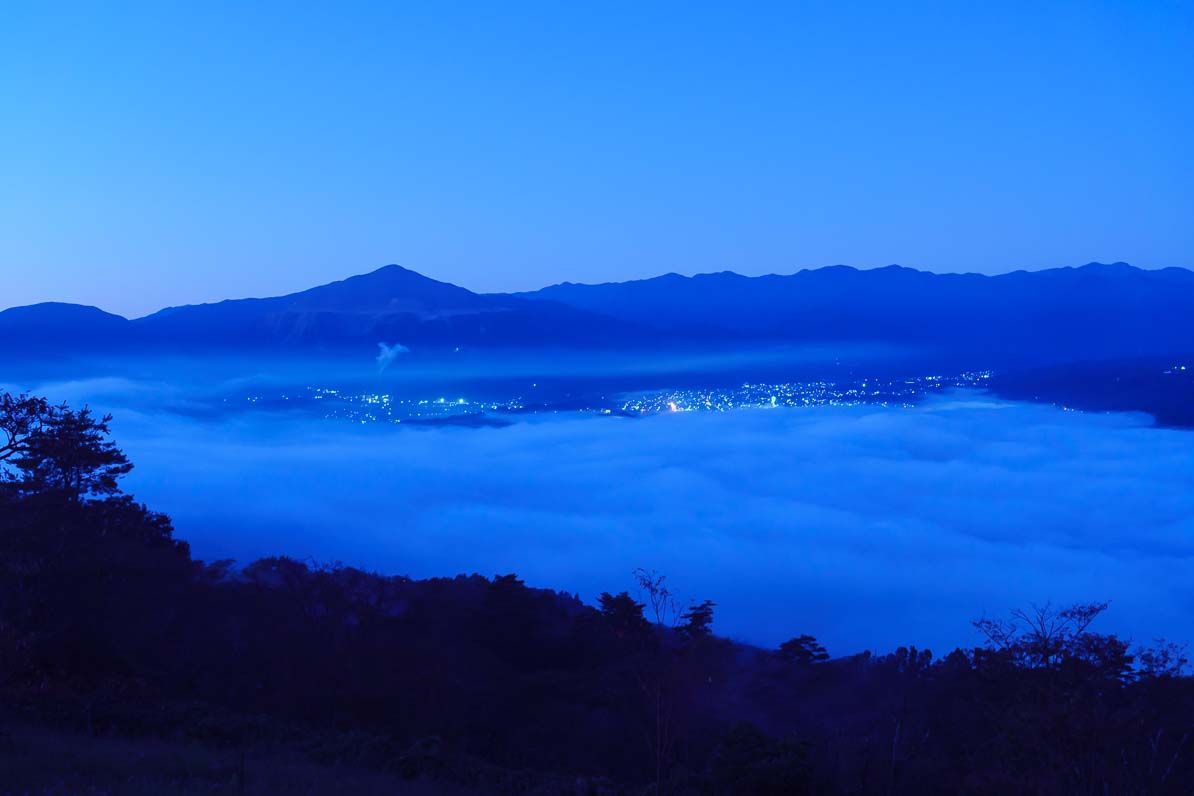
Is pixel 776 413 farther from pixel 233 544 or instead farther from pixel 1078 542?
pixel 233 544

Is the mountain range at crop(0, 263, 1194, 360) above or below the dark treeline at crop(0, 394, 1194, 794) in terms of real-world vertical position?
above

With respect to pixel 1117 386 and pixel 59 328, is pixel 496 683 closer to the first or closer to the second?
pixel 1117 386

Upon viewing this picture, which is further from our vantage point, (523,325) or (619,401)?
(523,325)

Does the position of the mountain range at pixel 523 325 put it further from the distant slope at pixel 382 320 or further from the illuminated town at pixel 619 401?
the illuminated town at pixel 619 401

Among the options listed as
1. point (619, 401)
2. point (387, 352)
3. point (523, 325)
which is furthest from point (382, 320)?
point (619, 401)

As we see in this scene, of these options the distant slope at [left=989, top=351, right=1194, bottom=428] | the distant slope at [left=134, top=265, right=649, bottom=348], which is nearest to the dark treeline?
the distant slope at [left=989, top=351, right=1194, bottom=428]

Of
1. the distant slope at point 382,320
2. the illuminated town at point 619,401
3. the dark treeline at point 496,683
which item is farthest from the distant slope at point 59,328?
the dark treeline at point 496,683

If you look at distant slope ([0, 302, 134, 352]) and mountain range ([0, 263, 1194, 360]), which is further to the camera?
mountain range ([0, 263, 1194, 360])

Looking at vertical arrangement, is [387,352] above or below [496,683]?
above

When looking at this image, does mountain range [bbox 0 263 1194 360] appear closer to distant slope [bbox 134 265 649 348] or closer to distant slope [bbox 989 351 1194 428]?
distant slope [bbox 134 265 649 348]
